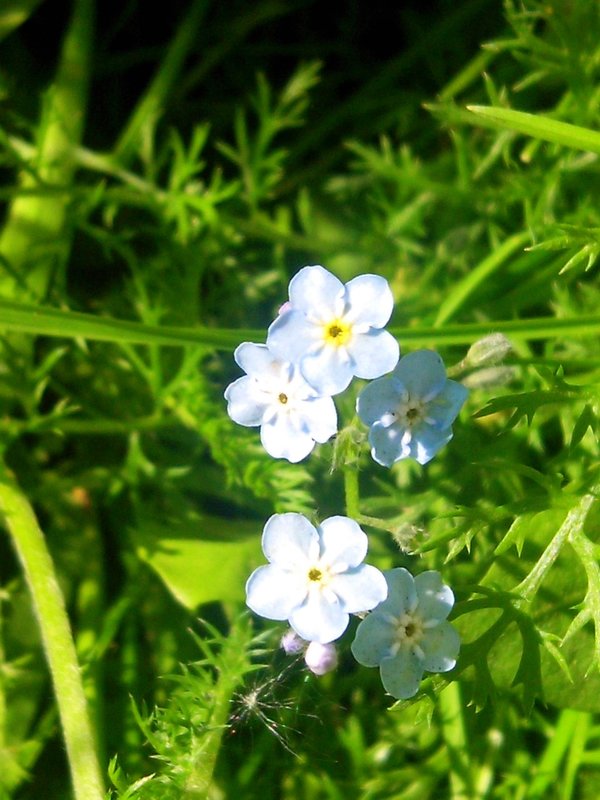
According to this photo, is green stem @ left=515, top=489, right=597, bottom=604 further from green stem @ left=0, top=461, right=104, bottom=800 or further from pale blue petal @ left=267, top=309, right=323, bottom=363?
green stem @ left=0, top=461, right=104, bottom=800

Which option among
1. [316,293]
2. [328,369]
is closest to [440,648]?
[328,369]

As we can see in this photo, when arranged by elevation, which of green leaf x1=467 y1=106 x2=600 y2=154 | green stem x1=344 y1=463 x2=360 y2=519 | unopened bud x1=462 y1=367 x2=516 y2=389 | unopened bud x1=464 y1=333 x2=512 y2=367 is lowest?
green stem x1=344 y1=463 x2=360 y2=519

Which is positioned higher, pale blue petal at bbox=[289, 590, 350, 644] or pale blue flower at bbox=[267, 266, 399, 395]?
pale blue flower at bbox=[267, 266, 399, 395]

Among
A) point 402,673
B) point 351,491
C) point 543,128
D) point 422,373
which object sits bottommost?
point 402,673

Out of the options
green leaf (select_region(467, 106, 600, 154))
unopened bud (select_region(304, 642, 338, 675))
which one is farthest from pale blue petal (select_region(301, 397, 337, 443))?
green leaf (select_region(467, 106, 600, 154))

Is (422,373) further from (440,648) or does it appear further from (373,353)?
(440,648)


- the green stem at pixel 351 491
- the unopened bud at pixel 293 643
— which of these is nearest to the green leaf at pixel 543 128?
the green stem at pixel 351 491
